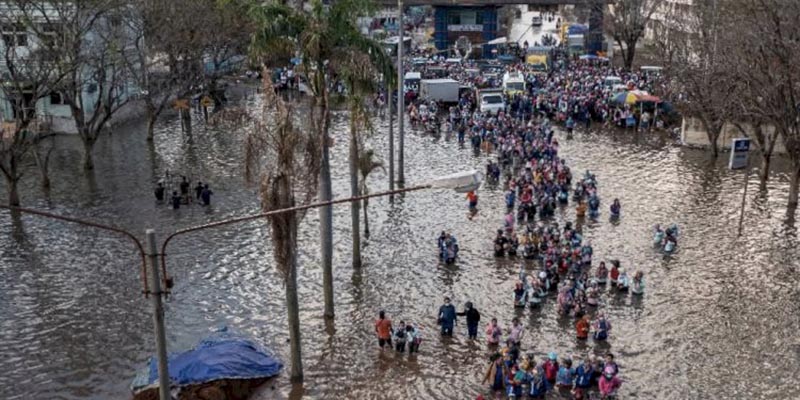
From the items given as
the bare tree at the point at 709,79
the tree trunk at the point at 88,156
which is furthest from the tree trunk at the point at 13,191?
the bare tree at the point at 709,79

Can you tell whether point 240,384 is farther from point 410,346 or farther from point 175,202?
point 175,202

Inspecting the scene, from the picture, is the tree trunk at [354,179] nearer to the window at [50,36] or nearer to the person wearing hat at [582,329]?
the person wearing hat at [582,329]

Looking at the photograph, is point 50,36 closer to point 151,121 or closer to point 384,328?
point 151,121

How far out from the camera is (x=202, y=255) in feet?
82.1

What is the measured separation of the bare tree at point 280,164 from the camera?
15625 mm

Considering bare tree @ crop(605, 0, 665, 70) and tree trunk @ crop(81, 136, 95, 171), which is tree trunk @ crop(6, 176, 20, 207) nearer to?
tree trunk @ crop(81, 136, 95, 171)

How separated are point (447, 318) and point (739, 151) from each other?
18423mm

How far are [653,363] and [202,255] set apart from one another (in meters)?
13.6

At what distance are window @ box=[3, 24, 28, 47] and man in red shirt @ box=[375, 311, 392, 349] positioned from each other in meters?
20.9

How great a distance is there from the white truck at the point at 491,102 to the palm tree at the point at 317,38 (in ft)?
97.4

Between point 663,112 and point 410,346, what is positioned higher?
point 663,112

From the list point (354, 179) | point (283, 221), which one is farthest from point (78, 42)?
point (283, 221)


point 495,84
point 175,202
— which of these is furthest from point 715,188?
point 495,84

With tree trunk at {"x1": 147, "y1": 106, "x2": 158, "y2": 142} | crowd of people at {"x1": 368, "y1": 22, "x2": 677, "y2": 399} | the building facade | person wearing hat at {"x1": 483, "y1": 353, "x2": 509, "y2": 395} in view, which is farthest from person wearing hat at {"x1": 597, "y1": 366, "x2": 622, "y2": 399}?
the building facade
